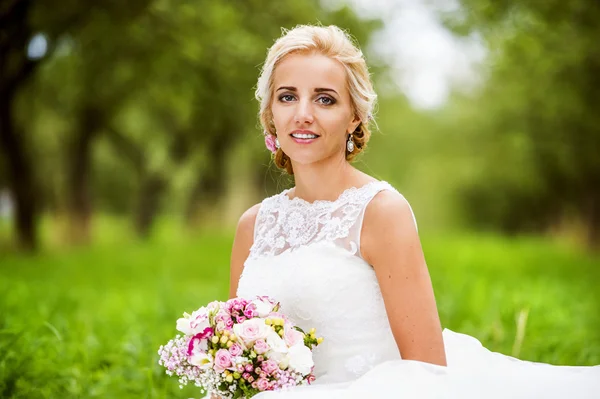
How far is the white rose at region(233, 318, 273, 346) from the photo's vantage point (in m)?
2.41

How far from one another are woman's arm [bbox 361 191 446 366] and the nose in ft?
1.69

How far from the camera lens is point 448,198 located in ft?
116

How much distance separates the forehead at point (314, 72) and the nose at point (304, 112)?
0.23 ft

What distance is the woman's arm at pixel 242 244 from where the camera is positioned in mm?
3236

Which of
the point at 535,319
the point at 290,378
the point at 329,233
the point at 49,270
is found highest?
the point at 49,270

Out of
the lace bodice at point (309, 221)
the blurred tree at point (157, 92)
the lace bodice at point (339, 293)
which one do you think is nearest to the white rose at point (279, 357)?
the lace bodice at point (339, 293)

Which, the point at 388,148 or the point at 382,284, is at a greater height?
the point at 388,148

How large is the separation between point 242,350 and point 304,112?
994 mm

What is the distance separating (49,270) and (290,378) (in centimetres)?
1047

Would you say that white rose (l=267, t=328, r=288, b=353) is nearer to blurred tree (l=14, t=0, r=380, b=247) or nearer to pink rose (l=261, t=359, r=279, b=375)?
pink rose (l=261, t=359, r=279, b=375)

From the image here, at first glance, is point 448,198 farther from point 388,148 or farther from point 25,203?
point 25,203

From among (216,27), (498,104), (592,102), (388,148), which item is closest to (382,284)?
(216,27)

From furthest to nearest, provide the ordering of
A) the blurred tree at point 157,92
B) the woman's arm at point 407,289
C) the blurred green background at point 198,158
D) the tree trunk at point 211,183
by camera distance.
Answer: the tree trunk at point 211,183
the blurred tree at point 157,92
the blurred green background at point 198,158
the woman's arm at point 407,289

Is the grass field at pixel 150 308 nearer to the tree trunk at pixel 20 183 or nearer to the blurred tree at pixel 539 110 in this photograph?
the tree trunk at pixel 20 183
